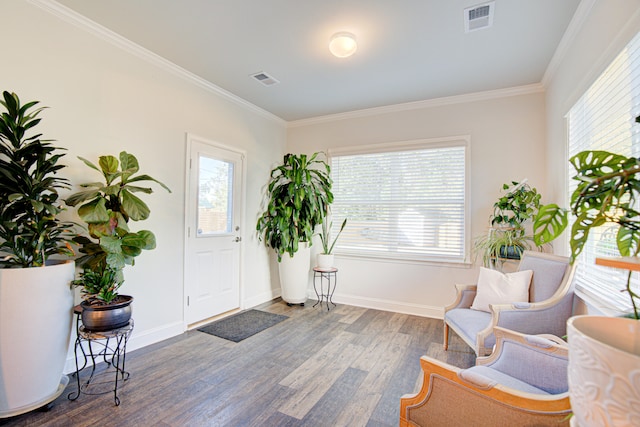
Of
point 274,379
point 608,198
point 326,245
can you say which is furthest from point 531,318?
point 326,245

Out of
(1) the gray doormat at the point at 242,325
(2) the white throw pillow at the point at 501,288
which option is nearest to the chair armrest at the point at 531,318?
(2) the white throw pillow at the point at 501,288

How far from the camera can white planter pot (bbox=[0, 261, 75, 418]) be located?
5.67 ft

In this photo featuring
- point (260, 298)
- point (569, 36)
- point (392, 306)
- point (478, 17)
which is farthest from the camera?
point (260, 298)

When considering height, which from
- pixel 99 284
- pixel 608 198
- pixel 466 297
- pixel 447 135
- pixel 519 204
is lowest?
pixel 466 297

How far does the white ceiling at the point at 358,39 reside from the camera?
224cm

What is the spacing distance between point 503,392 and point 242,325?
9.55ft

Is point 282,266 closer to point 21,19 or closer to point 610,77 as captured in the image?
point 21,19

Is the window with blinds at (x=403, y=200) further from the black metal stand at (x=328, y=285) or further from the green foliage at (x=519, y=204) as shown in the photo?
the green foliage at (x=519, y=204)

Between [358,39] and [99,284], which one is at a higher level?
[358,39]

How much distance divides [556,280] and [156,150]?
142 inches

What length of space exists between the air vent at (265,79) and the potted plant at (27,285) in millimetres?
1996

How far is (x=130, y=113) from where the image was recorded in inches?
110

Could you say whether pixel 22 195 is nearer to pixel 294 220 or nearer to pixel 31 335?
pixel 31 335

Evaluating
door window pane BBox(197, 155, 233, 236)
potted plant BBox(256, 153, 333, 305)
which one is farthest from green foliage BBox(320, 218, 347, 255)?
door window pane BBox(197, 155, 233, 236)
